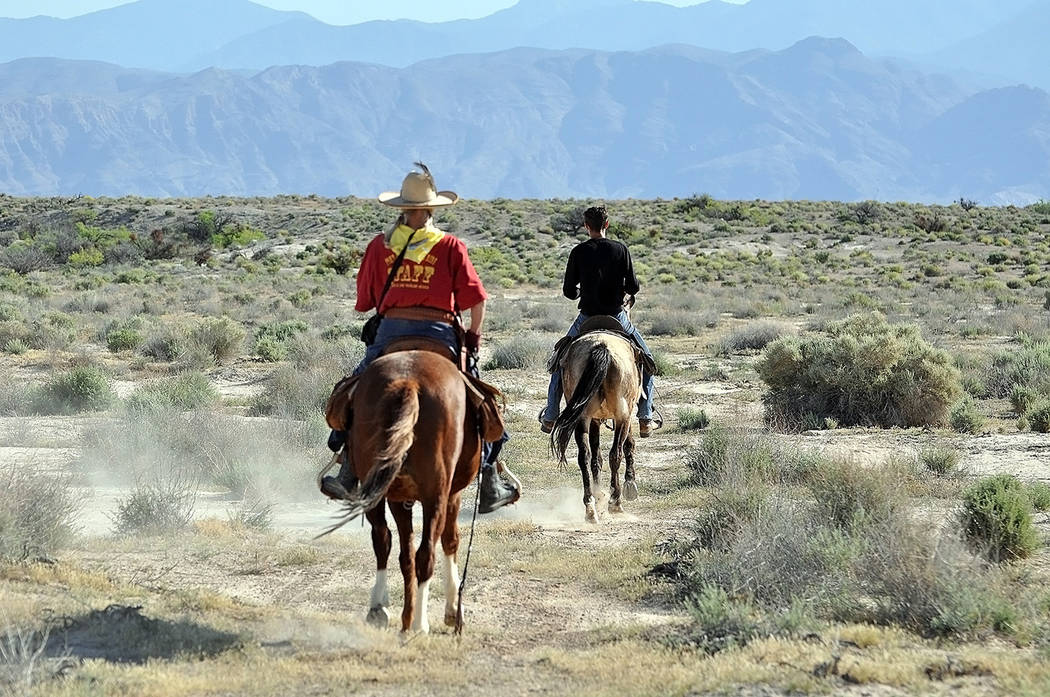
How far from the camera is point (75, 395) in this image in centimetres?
1539

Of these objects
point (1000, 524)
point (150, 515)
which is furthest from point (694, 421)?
point (150, 515)

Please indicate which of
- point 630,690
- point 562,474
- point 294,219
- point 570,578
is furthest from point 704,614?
point 294,219

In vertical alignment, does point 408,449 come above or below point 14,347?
above

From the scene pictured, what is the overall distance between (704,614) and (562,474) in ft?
19.7

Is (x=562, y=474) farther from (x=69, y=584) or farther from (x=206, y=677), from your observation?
(x=206, y=677)

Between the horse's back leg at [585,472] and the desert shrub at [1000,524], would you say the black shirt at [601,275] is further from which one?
the desert shrub at [1000,524]

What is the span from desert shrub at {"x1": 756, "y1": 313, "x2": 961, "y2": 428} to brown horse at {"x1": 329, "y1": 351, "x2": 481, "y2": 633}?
28.2 feet

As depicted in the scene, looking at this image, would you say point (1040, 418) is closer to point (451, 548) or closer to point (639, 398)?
point (639, 398)

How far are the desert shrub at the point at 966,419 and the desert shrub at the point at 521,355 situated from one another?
7405 mm

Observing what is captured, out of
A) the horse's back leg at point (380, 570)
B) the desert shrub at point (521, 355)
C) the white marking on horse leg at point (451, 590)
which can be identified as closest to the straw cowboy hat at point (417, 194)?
the horse's back leg at point (380, 570)

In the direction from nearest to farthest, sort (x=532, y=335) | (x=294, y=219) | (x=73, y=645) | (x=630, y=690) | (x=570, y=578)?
(x=630, y=690)
(x=73, y=645)
(x=570, y=578)
(x=532, y=335)
(x=294, y=219)

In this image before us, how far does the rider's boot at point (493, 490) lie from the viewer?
7.57 metres

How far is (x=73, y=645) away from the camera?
248 inches

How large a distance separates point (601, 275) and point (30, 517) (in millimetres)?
5085
